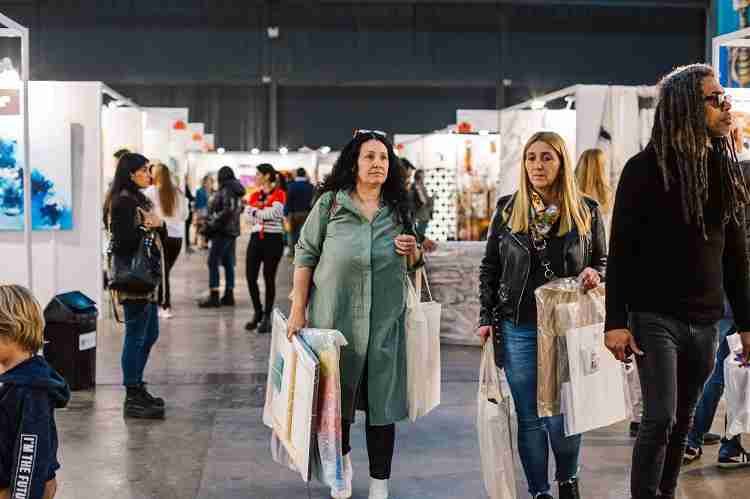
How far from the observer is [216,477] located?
4590 mm

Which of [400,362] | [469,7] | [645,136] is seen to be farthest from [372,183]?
[469,7]

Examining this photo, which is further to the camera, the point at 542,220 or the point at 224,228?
the point at 224,228

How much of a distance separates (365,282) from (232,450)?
1541 millimetres

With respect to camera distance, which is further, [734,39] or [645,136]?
[645,136]

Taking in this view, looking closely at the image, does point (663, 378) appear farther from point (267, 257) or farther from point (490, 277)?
point (267, 257)

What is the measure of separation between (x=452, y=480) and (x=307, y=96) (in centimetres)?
2678

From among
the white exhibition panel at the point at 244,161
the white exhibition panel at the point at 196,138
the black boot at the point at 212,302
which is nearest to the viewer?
the black boot at the point at 212,302

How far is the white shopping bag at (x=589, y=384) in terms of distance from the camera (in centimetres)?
A: 362

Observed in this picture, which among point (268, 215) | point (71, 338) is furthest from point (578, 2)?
point (71, 338)

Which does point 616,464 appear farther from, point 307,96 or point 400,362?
point 307,96

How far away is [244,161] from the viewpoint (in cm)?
2600

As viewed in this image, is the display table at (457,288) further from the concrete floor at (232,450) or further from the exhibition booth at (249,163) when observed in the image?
the exhibition booth at (249,163)

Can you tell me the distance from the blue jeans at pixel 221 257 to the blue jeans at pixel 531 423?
310 inches

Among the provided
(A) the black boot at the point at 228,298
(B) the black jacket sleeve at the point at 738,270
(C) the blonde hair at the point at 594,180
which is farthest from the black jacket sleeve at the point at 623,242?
(A) the black boot at the point at 228,298
